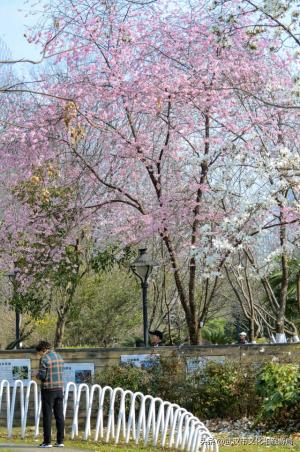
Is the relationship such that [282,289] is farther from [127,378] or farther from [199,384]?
[127,378]

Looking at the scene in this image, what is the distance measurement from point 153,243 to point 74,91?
24.9ft

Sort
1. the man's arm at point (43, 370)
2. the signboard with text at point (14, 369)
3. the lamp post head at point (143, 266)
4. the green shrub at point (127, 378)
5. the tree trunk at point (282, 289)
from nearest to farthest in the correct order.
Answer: the man's arm at point (43, 370), the green shrub at point (127, 378), the signboard with text at point (14, 369), the lamp post head at point (143, 266), the tree trunk at point (282, 289)

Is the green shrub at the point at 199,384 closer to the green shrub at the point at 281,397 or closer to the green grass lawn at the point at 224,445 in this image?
the green shrub at the point at 281,397

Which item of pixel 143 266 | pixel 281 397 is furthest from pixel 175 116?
pixel 281 397

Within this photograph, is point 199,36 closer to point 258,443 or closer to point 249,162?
point 249,162

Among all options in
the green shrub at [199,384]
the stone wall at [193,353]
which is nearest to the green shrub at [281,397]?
the green shrub at [199,384]

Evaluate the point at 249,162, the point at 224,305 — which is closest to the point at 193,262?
the point at 249,162

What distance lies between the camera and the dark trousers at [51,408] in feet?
40.8

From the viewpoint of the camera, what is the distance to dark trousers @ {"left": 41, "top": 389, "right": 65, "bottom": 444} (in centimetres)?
1244

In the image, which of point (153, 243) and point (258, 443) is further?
point (153, 243)

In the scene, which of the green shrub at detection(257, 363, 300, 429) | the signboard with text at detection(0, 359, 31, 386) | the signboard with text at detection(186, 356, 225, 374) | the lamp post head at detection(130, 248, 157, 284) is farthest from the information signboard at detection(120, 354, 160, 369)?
the green shrub at detection(257, 363, 300, 429)

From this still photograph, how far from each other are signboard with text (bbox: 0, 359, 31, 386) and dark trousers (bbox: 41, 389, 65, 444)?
17.7 ft

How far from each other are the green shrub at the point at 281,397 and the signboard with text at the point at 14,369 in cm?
471

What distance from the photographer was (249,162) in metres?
19.2
